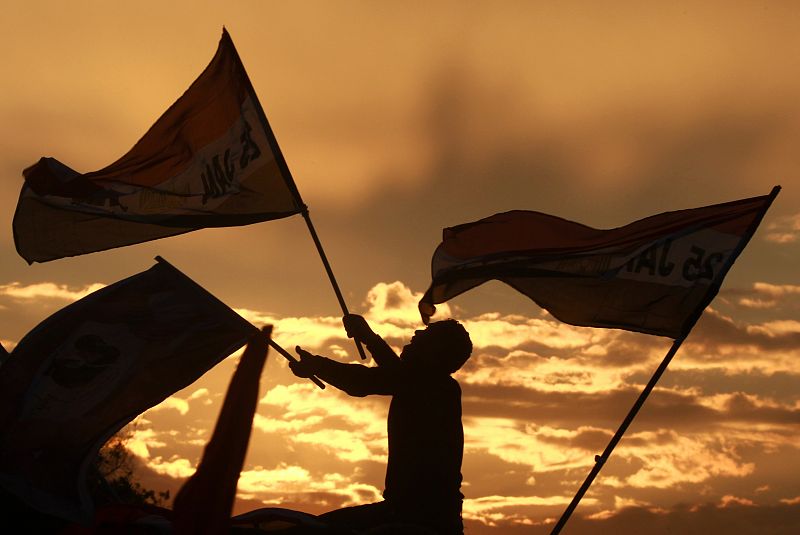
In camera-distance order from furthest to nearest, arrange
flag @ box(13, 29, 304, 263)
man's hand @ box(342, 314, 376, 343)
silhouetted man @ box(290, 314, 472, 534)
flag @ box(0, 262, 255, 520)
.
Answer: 1. flag @ box(13, 29, 304, 263)
2. man's hand @ box(342, 314, 376, 343)
3. silhouetted man @ box(290, 314, 472, 534)
4. flag @ box(0, 262, 255, 520)

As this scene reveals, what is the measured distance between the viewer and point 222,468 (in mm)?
8578

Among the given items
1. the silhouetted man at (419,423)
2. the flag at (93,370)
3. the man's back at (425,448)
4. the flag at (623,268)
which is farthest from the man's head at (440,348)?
the flag at (623,268)

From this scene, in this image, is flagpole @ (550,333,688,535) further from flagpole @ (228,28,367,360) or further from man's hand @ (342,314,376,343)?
flagpole @ (228,28,367,360)

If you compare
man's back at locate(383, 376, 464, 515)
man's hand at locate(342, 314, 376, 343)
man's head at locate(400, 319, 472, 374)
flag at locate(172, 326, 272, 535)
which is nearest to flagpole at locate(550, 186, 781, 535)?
man's back at locate(383, 376, 464, 515)

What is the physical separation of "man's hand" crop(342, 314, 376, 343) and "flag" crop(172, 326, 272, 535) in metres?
1.87

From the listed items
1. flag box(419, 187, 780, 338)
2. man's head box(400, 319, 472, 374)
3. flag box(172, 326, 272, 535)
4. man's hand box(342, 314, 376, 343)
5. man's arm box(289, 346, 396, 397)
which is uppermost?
flag box(419, 187, 780, 338)

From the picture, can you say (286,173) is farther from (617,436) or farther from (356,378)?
(617,436)

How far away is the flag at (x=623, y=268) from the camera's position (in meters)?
11.8

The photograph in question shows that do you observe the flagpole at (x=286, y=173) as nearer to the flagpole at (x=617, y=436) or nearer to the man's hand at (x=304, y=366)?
the man's hand at (x=304, y=366)

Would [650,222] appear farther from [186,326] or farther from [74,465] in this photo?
[74,465]

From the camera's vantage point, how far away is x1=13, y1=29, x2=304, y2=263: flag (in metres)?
12.0

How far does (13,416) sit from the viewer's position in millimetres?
9633

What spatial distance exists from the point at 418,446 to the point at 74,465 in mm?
3044

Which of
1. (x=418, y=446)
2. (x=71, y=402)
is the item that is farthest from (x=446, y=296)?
(x=71, y=402)
